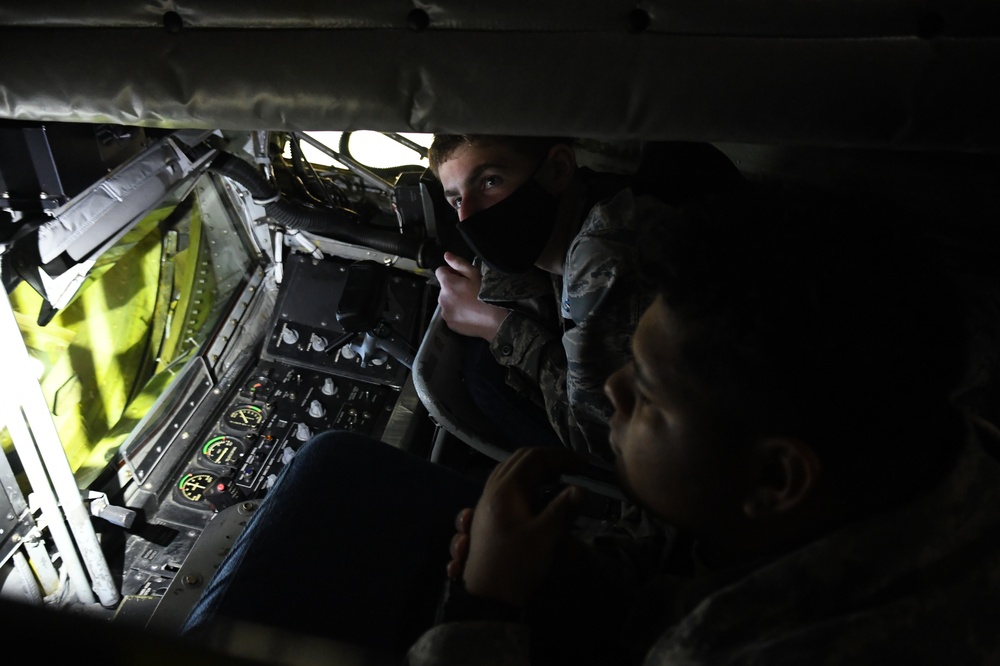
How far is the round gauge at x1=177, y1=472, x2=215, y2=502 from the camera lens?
280cm

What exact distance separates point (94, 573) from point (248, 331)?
1196 millimetres

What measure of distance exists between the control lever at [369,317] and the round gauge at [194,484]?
0.77 metres

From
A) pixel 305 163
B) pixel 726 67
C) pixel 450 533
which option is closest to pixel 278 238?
pixel 305 163

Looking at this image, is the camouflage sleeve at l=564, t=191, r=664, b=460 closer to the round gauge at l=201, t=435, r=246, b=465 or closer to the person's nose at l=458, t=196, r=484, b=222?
the person's nose at l=458, t=196, r=484, b=222

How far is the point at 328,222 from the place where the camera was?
3.17 meters

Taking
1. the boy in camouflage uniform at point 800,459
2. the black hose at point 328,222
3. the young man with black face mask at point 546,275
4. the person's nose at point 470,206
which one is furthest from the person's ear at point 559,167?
the black hose at point 328,222

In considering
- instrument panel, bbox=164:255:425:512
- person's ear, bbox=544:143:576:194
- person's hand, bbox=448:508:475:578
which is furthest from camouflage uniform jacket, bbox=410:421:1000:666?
instrument panel, bbox=164:255:425:512

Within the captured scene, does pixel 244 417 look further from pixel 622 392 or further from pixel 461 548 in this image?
pixel 622 392

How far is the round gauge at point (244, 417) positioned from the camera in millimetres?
3008

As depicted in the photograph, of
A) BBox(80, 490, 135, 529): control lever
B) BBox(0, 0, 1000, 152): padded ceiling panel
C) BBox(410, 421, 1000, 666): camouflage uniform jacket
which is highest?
BBox(0, 0, 1000, 152): padded ceiling panel

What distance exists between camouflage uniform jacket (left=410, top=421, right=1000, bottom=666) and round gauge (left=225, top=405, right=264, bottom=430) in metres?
2.46

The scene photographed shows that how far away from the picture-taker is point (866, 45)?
1215 millimetres

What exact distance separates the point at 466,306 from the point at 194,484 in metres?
1.35

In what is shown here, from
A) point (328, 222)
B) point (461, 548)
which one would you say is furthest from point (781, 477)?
point (328, 222)
